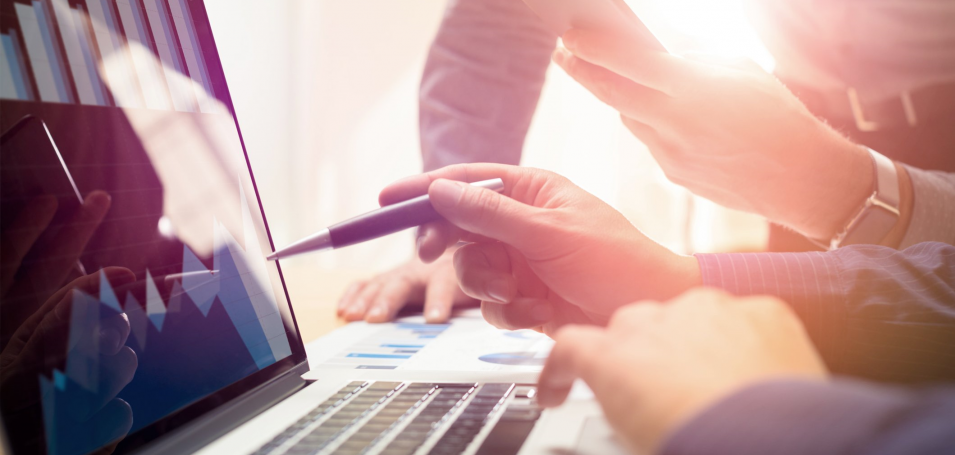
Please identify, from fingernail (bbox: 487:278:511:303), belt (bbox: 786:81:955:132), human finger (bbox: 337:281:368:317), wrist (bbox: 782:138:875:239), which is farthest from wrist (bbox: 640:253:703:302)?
belt (bbox: 786:81:955:132)

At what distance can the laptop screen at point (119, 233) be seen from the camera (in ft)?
0.98

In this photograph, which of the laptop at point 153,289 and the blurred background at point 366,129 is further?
the blurred background at point 366,129

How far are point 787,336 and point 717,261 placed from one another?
256 millimetres

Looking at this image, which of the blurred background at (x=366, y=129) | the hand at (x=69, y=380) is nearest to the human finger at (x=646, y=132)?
the hand at (x=69, y=380)

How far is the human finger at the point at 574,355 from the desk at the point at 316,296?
1.35 ft

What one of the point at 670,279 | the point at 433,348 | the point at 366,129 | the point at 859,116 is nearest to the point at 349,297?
the point at 433,348

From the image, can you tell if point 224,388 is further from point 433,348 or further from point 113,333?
point 433,348

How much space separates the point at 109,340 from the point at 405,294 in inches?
17.4

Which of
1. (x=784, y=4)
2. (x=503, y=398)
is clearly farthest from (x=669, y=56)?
(x=784, y=4)

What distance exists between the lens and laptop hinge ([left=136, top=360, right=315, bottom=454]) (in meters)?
0.35

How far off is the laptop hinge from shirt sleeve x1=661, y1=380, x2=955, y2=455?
0.96ft

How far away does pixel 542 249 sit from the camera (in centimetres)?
43

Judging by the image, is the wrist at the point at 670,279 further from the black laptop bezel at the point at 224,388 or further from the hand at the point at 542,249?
the black laptop bezel at the point at 224,388

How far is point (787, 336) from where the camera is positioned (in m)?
0.24
